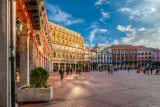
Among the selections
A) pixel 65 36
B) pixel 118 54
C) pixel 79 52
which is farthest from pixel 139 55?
pixel 65 36

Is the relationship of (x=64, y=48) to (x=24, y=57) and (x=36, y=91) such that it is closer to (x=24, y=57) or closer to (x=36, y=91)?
(x=24, y=57)

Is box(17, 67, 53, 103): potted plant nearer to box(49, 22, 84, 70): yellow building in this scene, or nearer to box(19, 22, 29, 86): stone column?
box(19, 22, 29, 86): stone column

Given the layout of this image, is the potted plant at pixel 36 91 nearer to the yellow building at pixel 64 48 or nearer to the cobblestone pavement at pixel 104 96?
the cobblestone pavement at pixel 104 96

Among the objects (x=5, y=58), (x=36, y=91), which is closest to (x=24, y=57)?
(x=36, y=91)

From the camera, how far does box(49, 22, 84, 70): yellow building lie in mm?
52966

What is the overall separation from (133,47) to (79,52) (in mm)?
55447

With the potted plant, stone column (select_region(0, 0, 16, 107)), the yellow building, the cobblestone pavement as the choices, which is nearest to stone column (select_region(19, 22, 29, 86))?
the cobblestone pavement

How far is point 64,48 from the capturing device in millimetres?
57500

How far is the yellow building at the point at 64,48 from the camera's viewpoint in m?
53.0

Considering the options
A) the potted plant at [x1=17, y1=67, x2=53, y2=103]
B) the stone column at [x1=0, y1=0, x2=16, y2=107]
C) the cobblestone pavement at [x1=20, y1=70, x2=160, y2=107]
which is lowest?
the cobblestone pavement at [x1=20, y1=70, x2=160, y2=107]

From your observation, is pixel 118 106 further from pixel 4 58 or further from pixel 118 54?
pixel 118 54

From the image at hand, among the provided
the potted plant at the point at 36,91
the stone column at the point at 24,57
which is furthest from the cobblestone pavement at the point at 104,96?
the stone column at the point at 24,57

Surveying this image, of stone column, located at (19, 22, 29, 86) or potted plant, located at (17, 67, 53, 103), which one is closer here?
potted plant, located at (17, 67, 53, 103)

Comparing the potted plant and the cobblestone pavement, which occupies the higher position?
the potted plant
